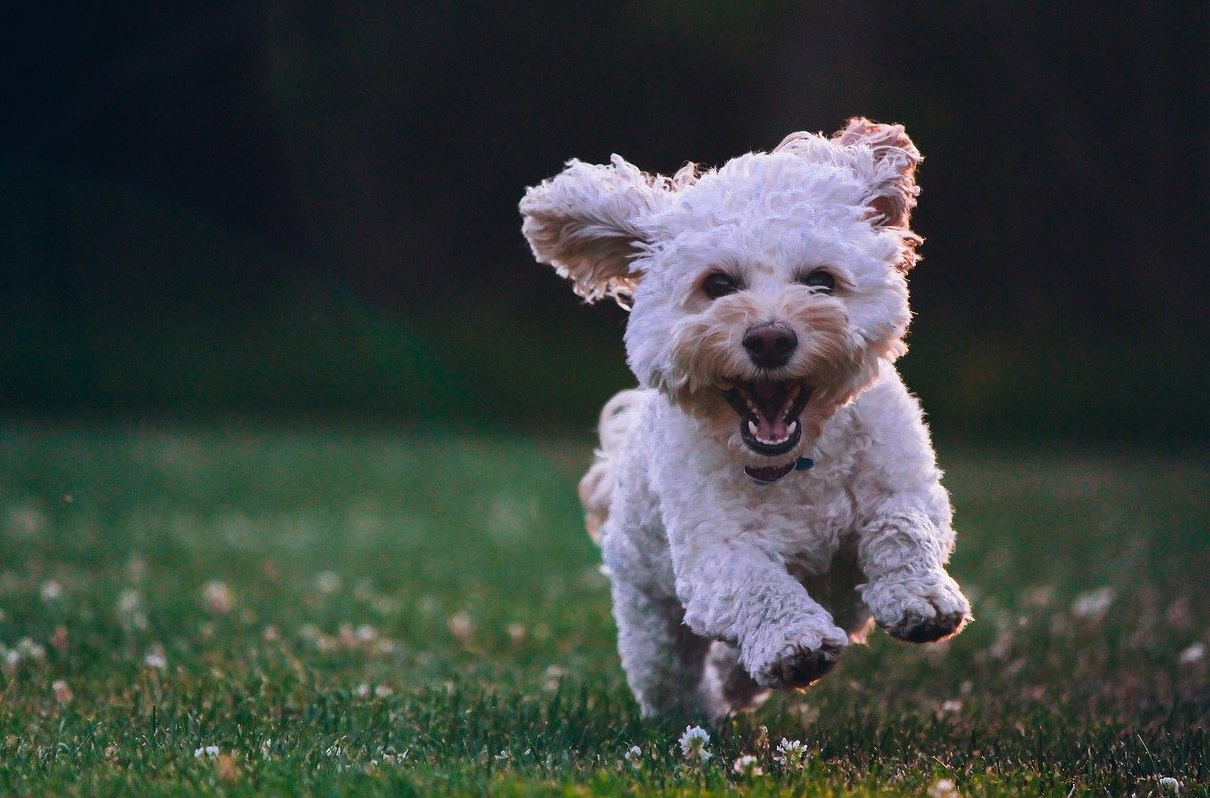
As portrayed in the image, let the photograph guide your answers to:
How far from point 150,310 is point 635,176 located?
52.3 feet

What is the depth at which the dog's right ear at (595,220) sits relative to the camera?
4039mm

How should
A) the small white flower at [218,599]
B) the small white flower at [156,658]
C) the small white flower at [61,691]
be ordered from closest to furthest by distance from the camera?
the small white flower at [61,691] → the small white flower at [156,658] → the small white flower at [218,599]

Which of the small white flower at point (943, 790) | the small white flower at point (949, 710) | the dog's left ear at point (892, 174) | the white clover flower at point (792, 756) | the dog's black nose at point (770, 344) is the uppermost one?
the dog's left ear at point (892, 174)

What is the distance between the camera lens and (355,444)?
49.1 ft

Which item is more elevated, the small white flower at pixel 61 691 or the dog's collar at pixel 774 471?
the dog's collar at pixel 774 471

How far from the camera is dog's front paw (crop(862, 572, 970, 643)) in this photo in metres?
3.40

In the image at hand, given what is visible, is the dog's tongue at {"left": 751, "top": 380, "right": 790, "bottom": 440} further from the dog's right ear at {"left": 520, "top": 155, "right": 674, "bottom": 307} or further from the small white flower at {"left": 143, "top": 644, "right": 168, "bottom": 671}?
the small white flower at {"left": 143, "top": 644, "right": 168, "bottom": 671}

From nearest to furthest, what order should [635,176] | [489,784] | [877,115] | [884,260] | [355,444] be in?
1. [489,784]
2. [884,260]
3. [635,176]
4. [355,444]
5. [877,115]

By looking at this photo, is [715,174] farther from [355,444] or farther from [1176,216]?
[1176,216]

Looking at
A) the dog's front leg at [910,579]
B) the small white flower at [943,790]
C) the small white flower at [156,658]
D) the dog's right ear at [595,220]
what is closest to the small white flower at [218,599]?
the small white flower at [156,658]

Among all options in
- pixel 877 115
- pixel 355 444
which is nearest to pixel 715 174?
pixel 355 444

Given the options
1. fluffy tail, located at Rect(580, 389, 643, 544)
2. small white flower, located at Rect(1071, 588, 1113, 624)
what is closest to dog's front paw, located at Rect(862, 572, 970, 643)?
fluffy tail, located at Rect(580, 389, 643, 544)

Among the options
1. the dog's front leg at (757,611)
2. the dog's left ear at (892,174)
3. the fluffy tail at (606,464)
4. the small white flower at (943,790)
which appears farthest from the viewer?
the fluffy tail at (606,464)

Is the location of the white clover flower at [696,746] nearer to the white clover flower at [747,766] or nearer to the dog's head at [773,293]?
the white clover flower at [747,766]
